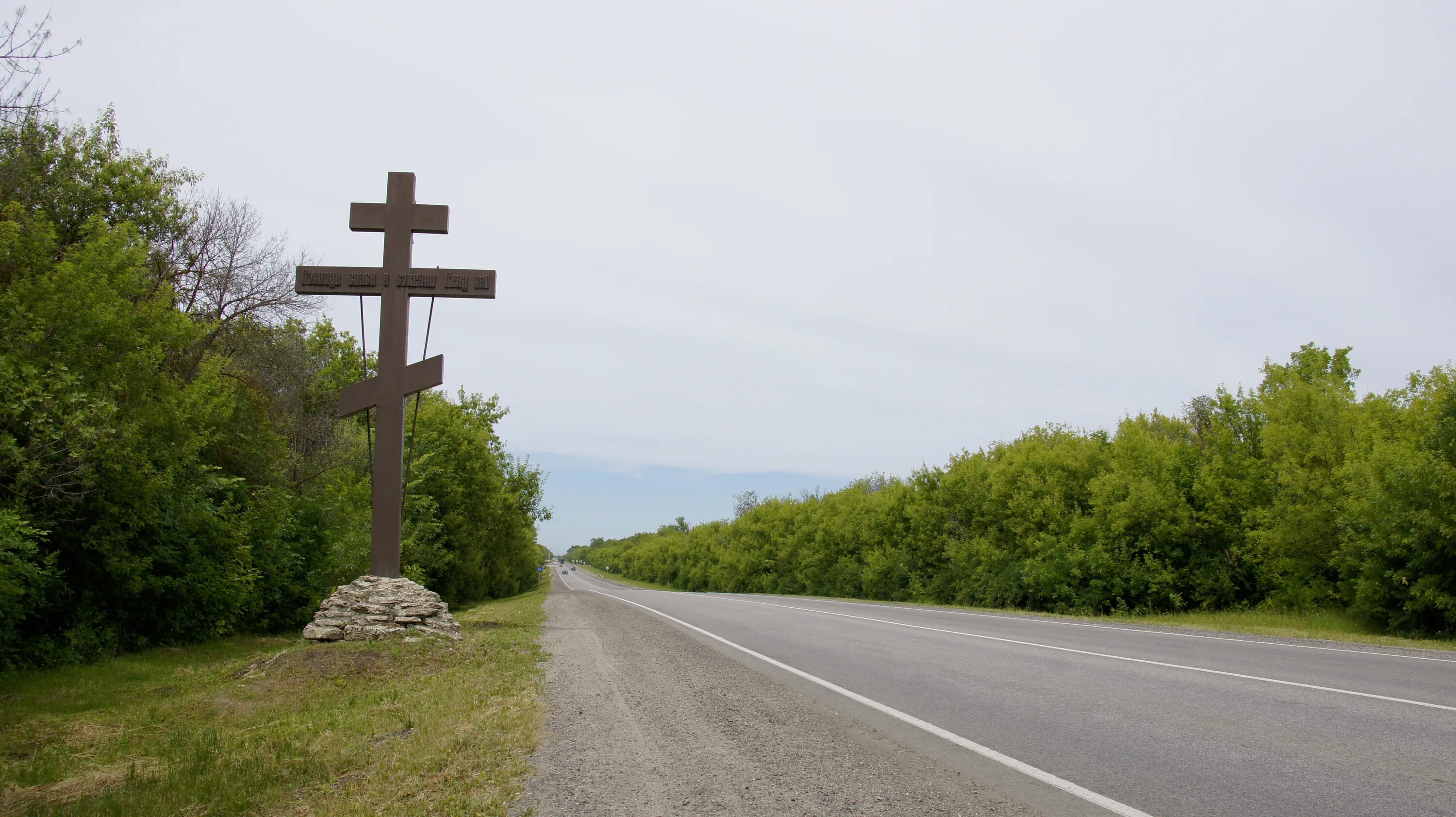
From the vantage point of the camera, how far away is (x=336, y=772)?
18.4 ft

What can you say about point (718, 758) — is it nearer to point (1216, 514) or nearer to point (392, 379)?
point (392, 379)

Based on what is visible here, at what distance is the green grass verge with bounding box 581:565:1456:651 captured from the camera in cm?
1423

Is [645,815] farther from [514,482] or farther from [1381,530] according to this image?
[514,482]

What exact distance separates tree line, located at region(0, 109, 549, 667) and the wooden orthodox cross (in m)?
0.87

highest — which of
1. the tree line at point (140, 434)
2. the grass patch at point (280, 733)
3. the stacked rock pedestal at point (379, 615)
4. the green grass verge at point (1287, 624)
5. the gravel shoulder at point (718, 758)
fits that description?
the tree line at point (140, 434)

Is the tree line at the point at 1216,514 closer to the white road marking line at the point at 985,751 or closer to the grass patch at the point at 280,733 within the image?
the white road marking line at the point at 985,751

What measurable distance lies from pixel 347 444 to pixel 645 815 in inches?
843

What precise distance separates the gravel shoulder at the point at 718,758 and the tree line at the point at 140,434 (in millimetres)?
5794

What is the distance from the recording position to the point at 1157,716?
652 centimetres

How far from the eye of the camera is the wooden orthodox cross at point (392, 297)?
12.1 m

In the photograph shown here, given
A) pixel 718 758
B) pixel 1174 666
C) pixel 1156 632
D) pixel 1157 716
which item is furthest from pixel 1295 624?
pixel 718 758

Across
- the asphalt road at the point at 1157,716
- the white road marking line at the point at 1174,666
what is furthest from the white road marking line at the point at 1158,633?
the white road marking line at the point at 1174,666

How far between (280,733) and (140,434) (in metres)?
6.21

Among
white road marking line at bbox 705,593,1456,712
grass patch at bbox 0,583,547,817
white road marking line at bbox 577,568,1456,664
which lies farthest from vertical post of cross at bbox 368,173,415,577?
A: white road marking line at bbox 577,568,1456,664
